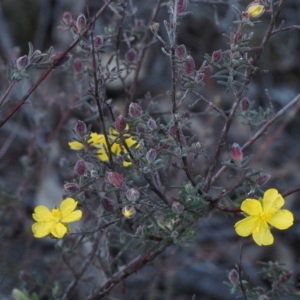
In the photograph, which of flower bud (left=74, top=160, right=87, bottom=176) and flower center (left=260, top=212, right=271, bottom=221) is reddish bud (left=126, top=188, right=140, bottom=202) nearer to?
flower bud (left=74, top=160, right=87, bottom=176)

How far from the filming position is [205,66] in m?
1.72

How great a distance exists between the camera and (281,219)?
5.49ft

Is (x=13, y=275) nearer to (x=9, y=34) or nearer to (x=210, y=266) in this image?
(x=210, y=266)

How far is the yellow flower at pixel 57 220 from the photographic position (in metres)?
1.65

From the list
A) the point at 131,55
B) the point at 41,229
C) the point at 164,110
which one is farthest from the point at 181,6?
the point at 164,110

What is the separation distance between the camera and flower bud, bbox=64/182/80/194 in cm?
166

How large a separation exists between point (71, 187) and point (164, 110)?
2.70m

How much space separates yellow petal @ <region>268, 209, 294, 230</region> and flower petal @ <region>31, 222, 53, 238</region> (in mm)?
592

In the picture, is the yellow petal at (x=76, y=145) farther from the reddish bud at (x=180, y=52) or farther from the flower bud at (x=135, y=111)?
the reddish bud at (x=180, y=52)

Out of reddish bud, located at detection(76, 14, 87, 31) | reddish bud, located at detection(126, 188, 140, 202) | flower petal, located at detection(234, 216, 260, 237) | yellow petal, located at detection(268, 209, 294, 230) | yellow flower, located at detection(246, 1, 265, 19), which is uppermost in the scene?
reddish bud, located at detection(76, 14, 87, 31)

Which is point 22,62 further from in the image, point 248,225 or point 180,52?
point 248,225

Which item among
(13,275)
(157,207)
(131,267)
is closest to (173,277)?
(13,275)

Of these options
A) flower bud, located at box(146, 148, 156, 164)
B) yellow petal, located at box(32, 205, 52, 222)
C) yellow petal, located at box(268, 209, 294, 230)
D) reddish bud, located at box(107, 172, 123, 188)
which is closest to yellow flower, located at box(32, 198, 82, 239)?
yellow petal, located at box(32, 205, 52, 222)

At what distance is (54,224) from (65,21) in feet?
2.21
